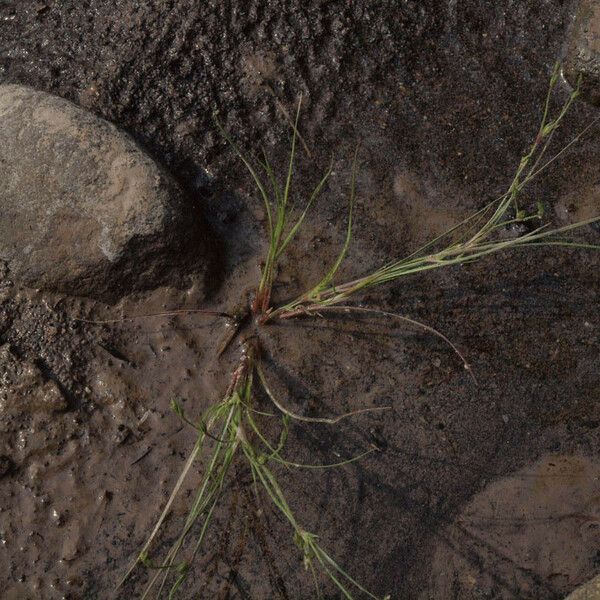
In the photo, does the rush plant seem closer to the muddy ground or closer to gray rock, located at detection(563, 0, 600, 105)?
the muddy ground

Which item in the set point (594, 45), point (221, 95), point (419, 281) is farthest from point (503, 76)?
point (221, 95)

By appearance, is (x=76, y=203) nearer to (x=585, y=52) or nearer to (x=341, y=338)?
(x=341, y=338)

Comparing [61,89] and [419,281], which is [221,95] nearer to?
[61,89]

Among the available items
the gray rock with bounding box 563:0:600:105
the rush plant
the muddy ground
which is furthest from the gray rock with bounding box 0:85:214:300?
the gray rock with bounding box 563:0:600:105

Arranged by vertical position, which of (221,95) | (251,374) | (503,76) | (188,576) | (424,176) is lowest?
(188,576)

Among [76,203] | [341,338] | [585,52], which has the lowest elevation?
[341,338]

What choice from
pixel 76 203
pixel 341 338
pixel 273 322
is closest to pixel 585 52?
pixel 341 338

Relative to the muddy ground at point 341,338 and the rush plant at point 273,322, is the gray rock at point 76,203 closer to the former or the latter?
the muddy ground at point 341,338
